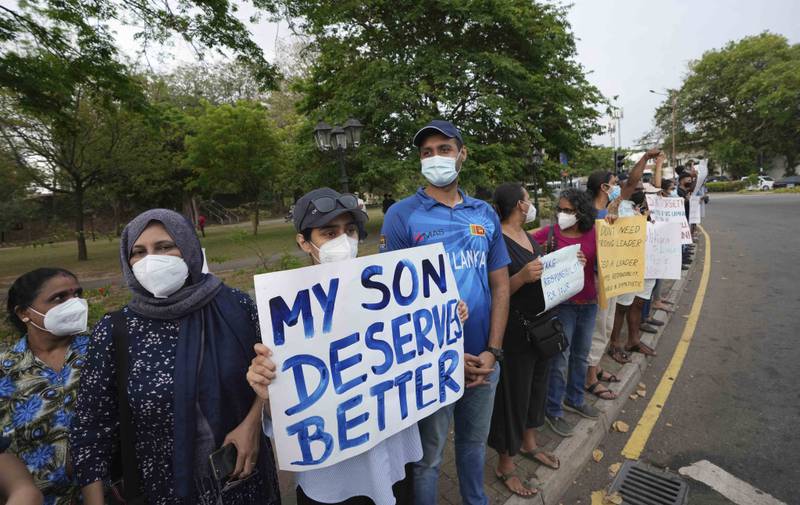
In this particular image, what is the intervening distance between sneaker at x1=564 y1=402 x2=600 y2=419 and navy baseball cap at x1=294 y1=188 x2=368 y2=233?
2666 millimetres

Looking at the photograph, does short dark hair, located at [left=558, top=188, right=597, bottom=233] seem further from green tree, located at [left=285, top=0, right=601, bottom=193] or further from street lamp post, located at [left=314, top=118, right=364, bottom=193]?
green tree, located at [left=285, top=0, right=601, bottom=193]

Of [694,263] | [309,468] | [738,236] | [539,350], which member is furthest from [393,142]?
[309,468]

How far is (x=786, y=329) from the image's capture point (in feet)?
15.9

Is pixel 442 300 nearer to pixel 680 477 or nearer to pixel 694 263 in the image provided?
pixel 680 477

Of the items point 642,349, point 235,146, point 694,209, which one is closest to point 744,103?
point 694,209

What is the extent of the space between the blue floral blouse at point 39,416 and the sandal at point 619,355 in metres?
4.50

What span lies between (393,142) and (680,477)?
46.5 feet

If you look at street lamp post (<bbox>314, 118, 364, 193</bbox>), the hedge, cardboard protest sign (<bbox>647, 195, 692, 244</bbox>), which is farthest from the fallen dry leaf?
the hedge

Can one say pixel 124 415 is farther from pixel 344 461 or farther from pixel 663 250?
pixel 663 250

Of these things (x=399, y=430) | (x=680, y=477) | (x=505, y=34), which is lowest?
(x=680, y=477)

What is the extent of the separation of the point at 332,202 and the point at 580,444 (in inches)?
102

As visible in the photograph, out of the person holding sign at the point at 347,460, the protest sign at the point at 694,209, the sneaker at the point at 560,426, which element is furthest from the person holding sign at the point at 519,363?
the protest sign at the point at 694,209

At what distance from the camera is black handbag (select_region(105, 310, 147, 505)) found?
58.1 inches

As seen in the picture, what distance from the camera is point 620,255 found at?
11.9ft
